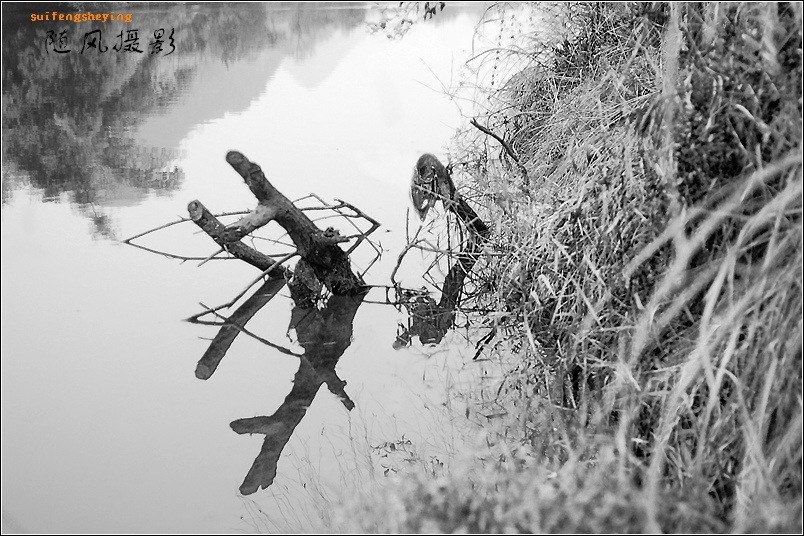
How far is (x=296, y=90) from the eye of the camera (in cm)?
1279

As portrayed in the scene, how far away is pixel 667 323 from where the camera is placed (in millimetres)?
3033

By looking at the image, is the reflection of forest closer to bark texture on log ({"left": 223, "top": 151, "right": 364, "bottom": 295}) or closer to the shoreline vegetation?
bark texture on log ({"left": 223, "top": 151, "right": 364, "bottom": 295})

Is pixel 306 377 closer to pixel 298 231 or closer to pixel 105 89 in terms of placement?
pixel 298 231

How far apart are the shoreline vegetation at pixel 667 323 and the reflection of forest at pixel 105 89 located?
13.7 ft

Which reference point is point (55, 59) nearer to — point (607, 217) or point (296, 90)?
point (296, 90)

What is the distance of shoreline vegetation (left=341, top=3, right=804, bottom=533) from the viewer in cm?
240

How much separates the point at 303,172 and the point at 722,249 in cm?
604

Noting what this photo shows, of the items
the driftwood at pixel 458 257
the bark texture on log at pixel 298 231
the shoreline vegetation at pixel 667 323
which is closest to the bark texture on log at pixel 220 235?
the bark texture on log at pixel 298 231

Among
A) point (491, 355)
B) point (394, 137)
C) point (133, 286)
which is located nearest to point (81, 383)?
point (133, 286)

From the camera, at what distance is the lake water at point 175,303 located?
11.8ft

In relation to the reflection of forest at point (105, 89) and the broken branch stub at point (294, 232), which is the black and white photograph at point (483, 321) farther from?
the reflection of forest at point (105, 89)

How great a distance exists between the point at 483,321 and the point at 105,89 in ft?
27.8

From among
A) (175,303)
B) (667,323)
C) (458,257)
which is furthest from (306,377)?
(667,323)

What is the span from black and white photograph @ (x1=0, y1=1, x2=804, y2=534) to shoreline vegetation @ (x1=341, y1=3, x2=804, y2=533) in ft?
0.04
